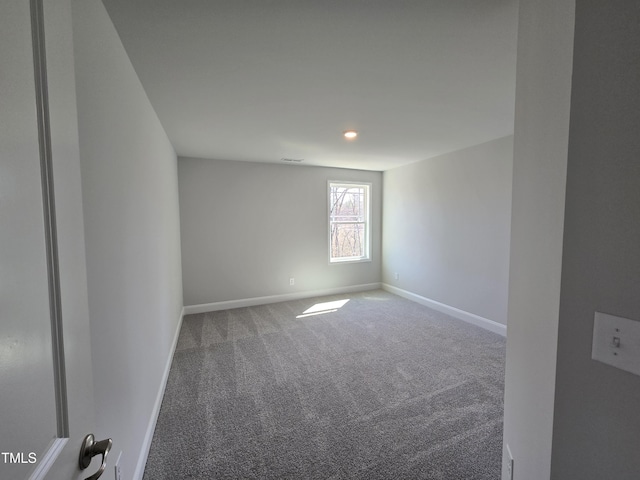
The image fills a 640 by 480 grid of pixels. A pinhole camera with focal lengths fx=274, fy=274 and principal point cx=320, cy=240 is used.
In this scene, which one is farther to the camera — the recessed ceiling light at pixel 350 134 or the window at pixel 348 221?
the window at pixel 348 221

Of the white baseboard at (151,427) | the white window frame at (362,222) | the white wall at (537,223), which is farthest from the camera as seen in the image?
the white window frame at (362,222)

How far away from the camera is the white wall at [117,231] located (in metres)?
1.02

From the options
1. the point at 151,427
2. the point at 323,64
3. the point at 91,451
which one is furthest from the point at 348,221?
the point at 91,451

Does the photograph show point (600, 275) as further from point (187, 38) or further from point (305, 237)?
point (305, 237)

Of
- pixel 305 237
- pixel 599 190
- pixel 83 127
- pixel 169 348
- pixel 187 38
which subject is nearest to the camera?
pixel 599 190

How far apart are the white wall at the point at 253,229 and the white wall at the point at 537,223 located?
377 centimetres

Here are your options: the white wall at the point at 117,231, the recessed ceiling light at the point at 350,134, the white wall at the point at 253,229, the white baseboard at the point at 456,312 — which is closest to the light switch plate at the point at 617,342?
the white wall at the point at 117,231

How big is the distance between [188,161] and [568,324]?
14.5ft

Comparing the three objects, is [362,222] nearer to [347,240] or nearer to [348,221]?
[348,221]

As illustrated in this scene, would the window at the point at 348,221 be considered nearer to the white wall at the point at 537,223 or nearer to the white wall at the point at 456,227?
the white wall at the point at 456,227

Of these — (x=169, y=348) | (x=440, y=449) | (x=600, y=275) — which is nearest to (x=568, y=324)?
(x=600, y=275)

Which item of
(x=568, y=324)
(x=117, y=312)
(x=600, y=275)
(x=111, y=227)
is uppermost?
(x=111, y=227)

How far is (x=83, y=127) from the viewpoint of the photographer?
0.98 m

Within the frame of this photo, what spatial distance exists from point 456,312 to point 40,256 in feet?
14.2
